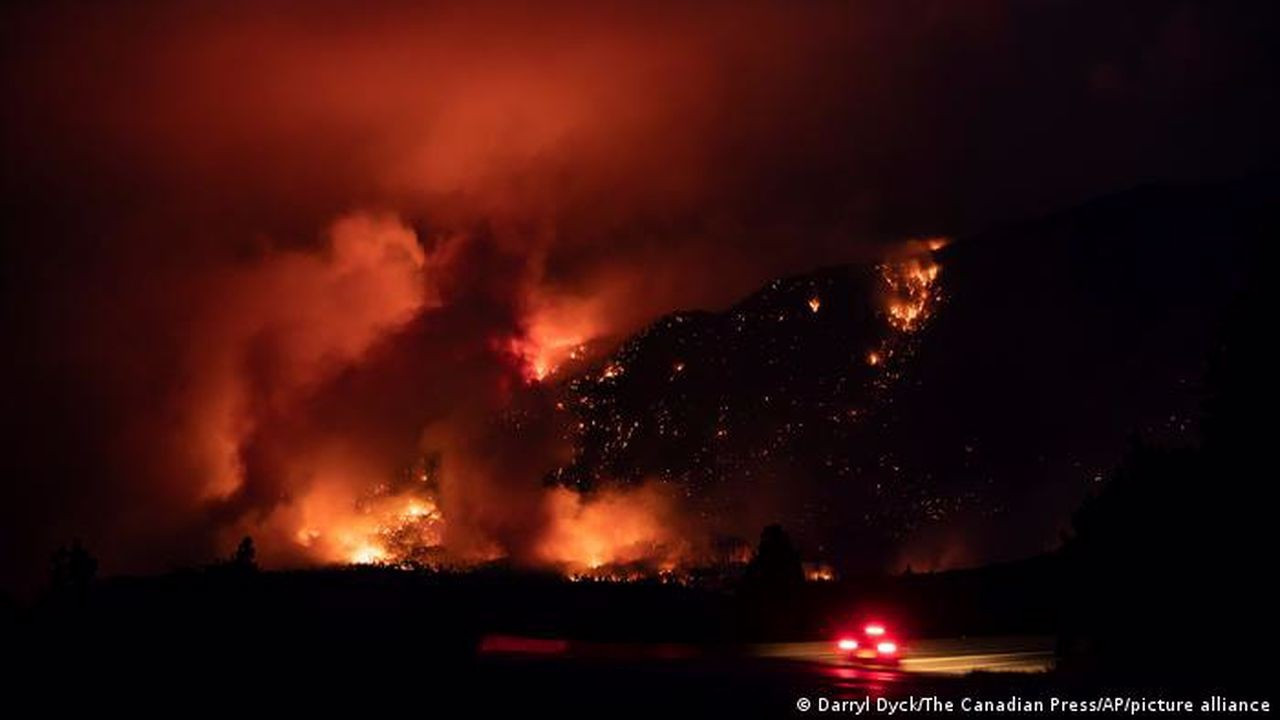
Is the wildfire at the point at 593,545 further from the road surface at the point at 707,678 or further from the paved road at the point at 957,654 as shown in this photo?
the road surface at the point at 707,678

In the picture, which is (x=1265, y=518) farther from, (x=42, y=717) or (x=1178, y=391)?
(x=1178, y=391)


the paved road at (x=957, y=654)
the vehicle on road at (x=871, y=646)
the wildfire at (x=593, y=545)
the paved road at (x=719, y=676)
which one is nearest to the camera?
the paved road at (x=719, y=676)

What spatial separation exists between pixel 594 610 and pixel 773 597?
164 ft

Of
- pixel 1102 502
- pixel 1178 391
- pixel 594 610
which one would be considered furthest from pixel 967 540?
pixel 1102 502

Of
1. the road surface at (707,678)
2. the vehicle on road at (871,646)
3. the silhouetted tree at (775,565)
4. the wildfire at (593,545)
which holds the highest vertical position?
the wildfire at (593,545)

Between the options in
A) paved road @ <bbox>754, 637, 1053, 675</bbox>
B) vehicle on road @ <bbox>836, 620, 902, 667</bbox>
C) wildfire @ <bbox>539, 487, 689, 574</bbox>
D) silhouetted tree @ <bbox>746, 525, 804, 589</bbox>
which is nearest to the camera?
vehicle on road @ <bbox>836, 620, 902, 667</bbox>

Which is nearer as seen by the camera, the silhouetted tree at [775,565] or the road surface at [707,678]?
the road surface at [707,678]

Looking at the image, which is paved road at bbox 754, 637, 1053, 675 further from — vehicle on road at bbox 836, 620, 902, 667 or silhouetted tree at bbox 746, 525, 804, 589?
silhouetted tree at bbox 746, 525, 804, 589

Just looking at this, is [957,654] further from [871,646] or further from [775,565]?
[775,565]

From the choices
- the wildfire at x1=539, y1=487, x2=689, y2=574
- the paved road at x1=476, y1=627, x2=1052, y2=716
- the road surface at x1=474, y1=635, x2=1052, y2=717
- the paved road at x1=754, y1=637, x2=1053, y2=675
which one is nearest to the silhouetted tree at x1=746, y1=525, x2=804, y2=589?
the paved road at x1=754, y1=637, x2=1053, y2=675

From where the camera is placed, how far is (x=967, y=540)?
180000 millimetres

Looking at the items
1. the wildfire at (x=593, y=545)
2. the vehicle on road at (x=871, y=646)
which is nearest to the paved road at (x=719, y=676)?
the vehicle on road at (x=871, y=646)

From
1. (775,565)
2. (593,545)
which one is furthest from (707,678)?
(593,545)

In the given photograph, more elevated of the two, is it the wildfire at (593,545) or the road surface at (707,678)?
the wildfire at (593,545)
